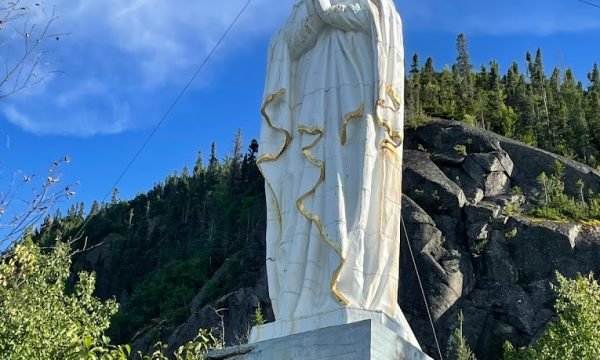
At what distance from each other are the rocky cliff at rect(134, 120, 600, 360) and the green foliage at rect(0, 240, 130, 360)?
26261mm

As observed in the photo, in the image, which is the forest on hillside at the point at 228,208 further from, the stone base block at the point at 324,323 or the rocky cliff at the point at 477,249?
the stone base block at the point at 324,323

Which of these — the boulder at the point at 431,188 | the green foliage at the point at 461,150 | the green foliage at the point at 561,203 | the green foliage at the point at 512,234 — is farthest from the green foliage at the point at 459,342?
the green foliage at the point at 461,150

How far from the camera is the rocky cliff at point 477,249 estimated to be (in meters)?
40.9

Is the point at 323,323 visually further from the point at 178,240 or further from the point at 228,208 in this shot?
the point at 178,240

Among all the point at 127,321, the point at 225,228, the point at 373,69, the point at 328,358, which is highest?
the point at 225,228

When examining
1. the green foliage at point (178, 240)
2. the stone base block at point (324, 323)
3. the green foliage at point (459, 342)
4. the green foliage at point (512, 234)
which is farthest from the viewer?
the green foliage at point (178, 240)

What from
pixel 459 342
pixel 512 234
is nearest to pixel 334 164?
pixel 459 342

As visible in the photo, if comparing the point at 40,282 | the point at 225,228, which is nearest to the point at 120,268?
the point at 225,228

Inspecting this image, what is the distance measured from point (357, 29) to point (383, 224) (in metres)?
1.89

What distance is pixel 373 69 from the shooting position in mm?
7246

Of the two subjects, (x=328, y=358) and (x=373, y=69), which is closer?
(x=328, y=358)

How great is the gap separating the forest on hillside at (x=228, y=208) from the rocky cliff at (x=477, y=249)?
4.88m

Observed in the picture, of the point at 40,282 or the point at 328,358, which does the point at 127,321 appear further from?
the point at 328,358

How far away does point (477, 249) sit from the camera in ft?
149
